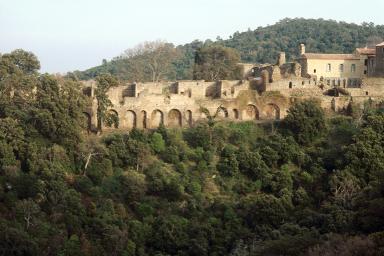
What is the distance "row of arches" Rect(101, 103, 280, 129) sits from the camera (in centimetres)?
5006

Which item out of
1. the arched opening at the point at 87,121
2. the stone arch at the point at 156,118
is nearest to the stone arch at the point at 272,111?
the stone arch at the point at 156,118

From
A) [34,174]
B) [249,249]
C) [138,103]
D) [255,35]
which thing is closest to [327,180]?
[249,249]

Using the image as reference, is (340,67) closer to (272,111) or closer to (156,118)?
(272,111)

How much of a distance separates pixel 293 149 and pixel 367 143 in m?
3.98

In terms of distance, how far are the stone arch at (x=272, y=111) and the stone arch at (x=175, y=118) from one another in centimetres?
520

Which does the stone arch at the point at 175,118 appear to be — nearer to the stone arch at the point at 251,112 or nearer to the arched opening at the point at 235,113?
the arched opening at the point at 235,113

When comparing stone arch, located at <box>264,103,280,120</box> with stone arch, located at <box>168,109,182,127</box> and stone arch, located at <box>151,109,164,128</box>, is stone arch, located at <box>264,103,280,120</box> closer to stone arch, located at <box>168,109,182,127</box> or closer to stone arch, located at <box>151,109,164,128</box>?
stone arch, located at <box>168,109,182,127</box>

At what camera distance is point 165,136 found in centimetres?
4825

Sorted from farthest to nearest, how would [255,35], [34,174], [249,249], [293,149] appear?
[255,35] < [293,149] < [34,174] < [249,249]

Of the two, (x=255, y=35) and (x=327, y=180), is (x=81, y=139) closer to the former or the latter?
(x=327, y=180)

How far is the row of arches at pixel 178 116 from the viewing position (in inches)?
1971

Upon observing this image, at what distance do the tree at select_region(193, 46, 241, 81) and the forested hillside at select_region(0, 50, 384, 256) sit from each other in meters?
8.93

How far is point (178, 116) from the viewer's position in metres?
50.9

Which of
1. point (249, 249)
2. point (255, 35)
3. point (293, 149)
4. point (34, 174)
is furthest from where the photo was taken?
point (255, 35)
